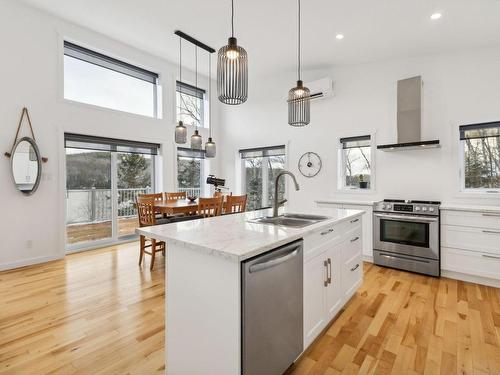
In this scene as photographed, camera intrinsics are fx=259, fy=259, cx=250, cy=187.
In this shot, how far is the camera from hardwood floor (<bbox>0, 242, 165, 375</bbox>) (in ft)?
5.72

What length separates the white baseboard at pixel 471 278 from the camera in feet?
10.2

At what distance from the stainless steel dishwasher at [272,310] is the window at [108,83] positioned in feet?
14.7

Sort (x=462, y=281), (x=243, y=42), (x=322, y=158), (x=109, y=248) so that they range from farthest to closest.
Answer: (x=322, y=158), (x=109, y=248), (x=243, y=42), (x=462, y=281)

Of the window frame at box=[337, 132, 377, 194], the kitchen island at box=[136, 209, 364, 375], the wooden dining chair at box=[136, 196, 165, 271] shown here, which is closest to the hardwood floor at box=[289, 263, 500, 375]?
the kitchen island at box=[136, 209, 364, 375]

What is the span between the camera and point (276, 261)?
143cm

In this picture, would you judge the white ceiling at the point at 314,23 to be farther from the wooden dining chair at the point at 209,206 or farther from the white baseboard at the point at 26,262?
the white baseboard at the point at 26,262

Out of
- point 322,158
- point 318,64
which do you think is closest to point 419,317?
point 322,158

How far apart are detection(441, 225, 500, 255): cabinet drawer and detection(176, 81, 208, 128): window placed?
5.16 m

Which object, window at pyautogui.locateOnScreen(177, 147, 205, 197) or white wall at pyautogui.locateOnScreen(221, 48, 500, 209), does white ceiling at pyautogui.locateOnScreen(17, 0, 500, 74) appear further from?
window at pyautogui.locateOnScreen(177, 147, 205, 197)

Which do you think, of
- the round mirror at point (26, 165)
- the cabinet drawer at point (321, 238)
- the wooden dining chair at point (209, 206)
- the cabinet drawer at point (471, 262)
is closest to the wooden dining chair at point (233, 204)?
the wooden dining chair at point (209, 206)

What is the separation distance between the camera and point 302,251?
1685mm

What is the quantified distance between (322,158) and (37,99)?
15.4 ft

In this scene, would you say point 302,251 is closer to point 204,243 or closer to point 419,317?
point 204,243

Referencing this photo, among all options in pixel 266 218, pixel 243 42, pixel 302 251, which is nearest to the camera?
pixel 302 251
